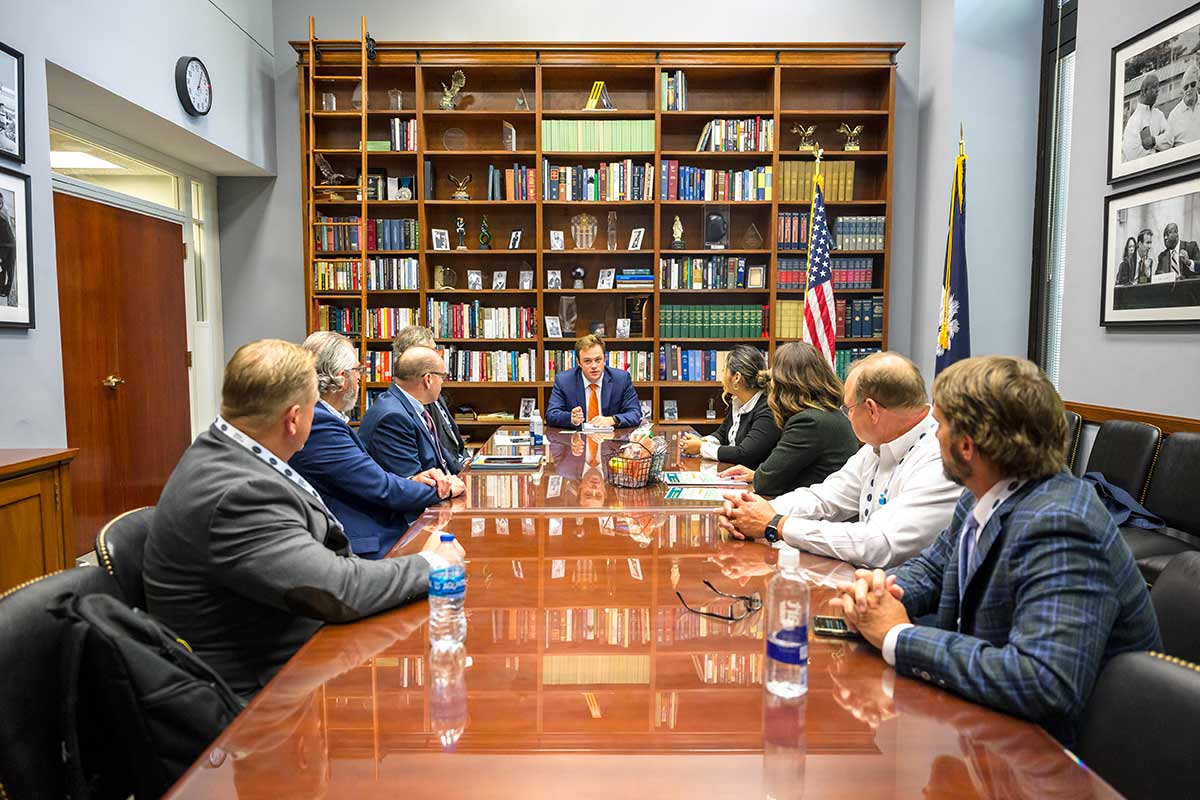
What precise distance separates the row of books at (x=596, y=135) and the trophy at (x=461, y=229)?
85 centimetres

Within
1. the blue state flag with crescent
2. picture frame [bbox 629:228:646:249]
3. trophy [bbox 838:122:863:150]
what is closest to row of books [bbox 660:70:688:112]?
picture frame [bbox 629:228:646:249]

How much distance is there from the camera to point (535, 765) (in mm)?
1046

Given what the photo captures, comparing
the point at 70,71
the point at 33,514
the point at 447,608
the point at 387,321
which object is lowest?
the point at 33,514

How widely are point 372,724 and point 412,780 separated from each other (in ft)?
0.55

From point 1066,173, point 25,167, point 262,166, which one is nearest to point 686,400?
point 1066,173

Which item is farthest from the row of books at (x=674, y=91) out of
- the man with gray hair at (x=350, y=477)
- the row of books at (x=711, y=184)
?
the man with gray hair at (x=350, y=477)

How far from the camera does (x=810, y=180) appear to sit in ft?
19.4

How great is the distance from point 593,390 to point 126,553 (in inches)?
145

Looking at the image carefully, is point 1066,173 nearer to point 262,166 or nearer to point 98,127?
point 262,166

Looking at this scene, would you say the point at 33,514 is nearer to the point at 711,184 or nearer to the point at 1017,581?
the point at 1017,581

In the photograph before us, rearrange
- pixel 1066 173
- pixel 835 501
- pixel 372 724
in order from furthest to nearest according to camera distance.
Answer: pixel 1066 173 < pixel 835 501 < pixel 372 724

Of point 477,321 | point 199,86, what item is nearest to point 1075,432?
point 477,321

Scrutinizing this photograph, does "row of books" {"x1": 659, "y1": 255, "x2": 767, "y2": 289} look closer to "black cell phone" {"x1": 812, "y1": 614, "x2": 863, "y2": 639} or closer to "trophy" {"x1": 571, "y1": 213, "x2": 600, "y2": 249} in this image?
"trophy" {"x1": 571, "y1": 213, "x2": 600, "y2": 249}

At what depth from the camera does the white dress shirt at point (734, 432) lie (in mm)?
3752
